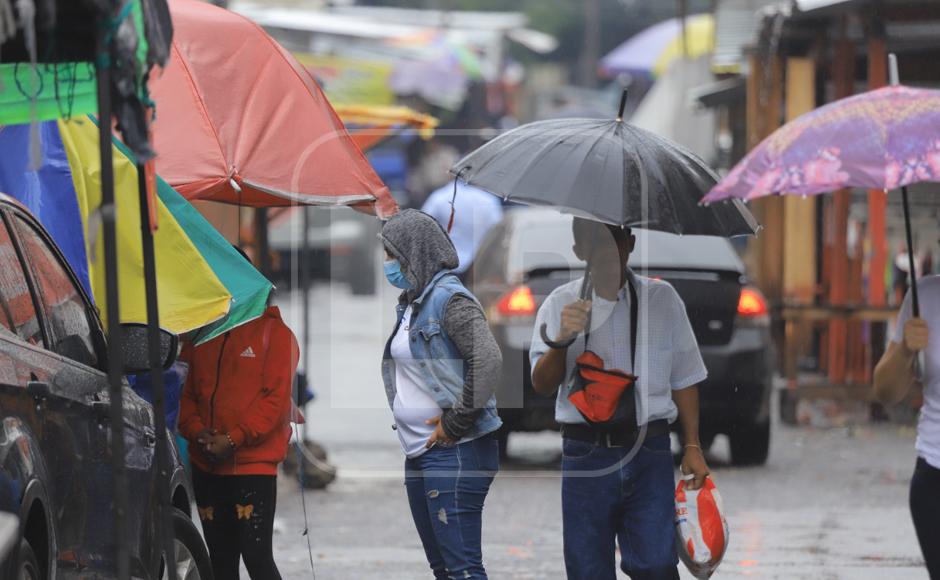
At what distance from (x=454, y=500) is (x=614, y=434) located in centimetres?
61

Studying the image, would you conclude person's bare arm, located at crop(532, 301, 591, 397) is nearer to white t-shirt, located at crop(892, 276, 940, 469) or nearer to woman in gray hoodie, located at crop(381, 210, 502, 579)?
woman in gray hoodie, located at crop(381, 210, 502, 579)

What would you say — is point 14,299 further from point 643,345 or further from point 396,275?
point 643,345

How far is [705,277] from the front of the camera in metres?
11.4

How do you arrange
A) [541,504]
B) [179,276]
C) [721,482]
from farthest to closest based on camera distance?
[721,482], [541,504], [179,276]

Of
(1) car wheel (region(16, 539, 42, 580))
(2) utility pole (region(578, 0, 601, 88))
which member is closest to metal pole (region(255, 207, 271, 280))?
(1) car wheel (region(16, 539, 42, 580))

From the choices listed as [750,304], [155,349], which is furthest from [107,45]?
[750,304]

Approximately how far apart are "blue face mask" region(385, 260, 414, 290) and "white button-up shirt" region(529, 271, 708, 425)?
1.63 ft

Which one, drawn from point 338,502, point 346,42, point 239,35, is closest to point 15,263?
point 239,35

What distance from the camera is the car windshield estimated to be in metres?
11.4

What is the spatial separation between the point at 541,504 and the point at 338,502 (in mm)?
1287

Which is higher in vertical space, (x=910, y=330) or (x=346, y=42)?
(x=346, y=42)

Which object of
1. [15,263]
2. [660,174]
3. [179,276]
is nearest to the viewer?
[15,263]

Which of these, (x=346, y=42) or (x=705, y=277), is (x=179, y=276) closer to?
(x=705, y=277)

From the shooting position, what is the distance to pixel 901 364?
20.2 ft
